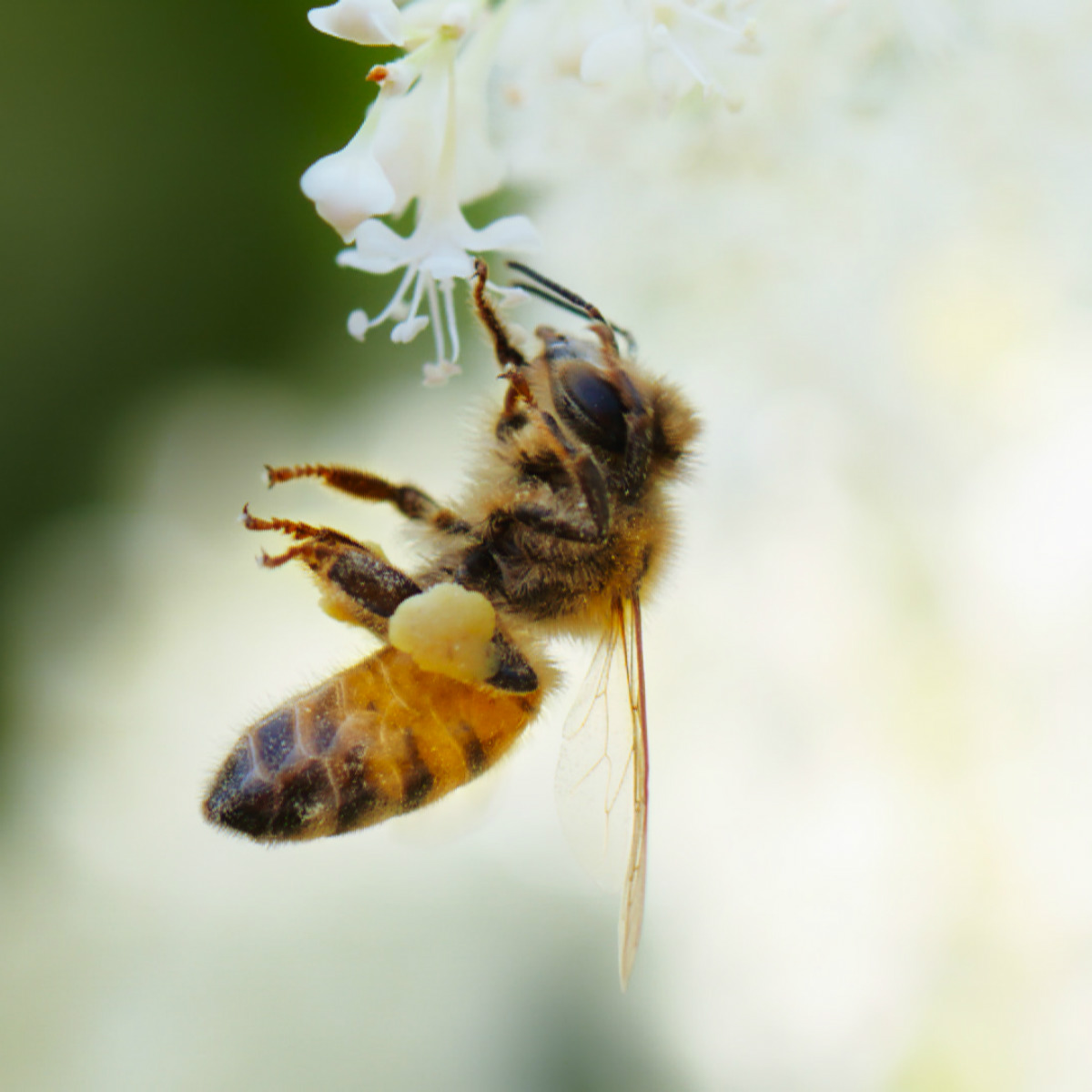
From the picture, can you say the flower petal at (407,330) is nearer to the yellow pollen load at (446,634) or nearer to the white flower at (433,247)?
the white flower at (433,247)

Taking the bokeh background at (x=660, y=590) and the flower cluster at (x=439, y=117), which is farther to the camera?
the bokeh background at (x=660, y=590)

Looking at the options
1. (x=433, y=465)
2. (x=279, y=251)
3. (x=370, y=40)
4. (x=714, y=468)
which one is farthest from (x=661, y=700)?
(x=370, y=40)

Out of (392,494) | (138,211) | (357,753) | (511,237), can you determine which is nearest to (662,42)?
(511,237)

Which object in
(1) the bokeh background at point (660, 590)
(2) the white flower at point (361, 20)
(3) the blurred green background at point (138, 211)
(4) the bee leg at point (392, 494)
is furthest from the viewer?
(3) the blurred green background at point (138, 211)

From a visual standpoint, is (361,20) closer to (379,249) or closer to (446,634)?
(379,249)

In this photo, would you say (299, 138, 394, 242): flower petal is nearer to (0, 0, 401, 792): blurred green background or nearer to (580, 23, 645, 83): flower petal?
(580, 23, 645, 83): flower petal

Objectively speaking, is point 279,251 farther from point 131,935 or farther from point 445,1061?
point 445,1061

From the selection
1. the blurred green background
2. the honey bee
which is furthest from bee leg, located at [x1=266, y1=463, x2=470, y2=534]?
the blurred green background

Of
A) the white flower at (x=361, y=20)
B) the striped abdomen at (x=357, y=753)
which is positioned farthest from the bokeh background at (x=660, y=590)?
the white flower at (x=361, y=20)
